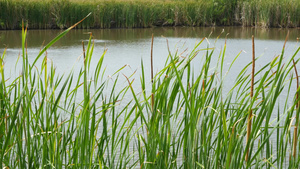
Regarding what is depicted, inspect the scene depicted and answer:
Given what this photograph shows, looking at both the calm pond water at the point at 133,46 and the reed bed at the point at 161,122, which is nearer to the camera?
the reed bed at the point at 161,122

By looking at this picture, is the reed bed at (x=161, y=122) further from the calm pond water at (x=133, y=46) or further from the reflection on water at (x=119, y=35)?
the reflection on water at (x=119, y=35)

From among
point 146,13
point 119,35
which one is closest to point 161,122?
point 119,35

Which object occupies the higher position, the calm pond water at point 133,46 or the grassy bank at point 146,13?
the grassy bank at point 146,13

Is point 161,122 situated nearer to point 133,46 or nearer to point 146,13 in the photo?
point 133,46

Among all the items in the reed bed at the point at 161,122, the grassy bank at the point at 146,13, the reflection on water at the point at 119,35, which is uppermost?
the grassy bank at the point at 146,13

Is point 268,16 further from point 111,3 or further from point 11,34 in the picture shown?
point 11,34

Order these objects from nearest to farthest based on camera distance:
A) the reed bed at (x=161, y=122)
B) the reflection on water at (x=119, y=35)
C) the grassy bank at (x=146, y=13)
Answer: the reed bed at (x=161, y=122), the reflection on water at (x=119, y=35), the grassy bank at (x=146, y=13)

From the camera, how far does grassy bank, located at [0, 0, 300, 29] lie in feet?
41.7

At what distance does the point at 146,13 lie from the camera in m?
13.7

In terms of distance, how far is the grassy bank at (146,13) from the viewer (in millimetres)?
12695

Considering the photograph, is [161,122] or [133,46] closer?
[161,122]

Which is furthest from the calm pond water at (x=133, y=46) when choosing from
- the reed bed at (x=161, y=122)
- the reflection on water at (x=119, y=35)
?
the reed bed at (x=161, y=122)

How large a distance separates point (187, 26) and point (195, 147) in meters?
13.0

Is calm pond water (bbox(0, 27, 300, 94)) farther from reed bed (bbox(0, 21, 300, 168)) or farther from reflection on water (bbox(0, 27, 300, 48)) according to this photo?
reed bed (bbox(0, 21, 300, 168))
